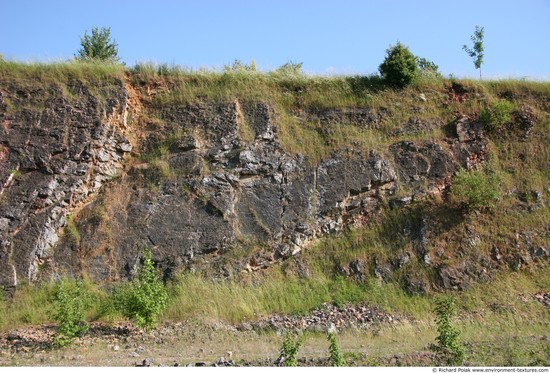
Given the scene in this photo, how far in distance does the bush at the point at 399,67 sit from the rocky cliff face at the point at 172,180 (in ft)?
5.17

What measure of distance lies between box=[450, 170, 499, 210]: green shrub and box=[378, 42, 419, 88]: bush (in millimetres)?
3809

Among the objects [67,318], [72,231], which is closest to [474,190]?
[67,318]

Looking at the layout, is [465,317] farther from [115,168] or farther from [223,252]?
[115,168]

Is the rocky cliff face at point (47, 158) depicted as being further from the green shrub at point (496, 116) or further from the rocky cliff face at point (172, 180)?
the green shrub at point (496, 116)

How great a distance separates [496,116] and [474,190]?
129 inches

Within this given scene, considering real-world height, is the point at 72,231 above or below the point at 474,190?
below

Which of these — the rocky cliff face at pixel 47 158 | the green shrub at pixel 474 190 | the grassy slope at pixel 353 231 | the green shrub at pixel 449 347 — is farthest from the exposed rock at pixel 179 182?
the green shrub at pixel 449 347

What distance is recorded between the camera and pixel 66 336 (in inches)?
428

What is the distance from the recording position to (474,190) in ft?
47.0

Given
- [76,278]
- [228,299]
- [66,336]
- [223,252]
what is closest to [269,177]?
[223,252]

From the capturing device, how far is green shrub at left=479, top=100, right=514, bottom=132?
640 inches

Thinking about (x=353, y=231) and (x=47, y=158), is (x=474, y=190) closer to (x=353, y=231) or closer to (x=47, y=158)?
(x=353, y=231)

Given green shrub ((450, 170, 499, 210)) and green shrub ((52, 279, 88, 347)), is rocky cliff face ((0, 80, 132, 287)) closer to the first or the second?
green shrub ((52, 279, 88, 347))

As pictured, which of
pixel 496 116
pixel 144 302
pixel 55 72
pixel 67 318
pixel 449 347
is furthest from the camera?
pixel 55 72
